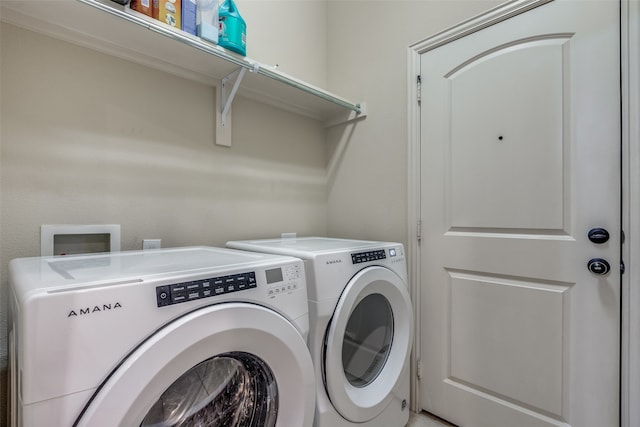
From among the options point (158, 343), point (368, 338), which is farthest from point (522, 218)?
point (158, 343)

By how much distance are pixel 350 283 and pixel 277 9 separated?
1.70m

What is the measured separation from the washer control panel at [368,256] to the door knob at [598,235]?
777 millimetres

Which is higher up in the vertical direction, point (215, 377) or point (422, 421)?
point (215, 377)

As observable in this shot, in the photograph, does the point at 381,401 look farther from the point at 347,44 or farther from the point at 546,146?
the point at 347,44

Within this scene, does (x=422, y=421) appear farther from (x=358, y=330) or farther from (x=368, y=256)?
(x=368, y=256)

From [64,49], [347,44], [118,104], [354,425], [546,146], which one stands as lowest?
[354,425]

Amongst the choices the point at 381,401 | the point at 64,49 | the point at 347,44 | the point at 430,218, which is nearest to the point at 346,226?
the point at 430,218

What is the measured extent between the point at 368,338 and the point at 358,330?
66mm

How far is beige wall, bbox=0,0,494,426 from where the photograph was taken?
114cm

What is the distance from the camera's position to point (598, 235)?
1.19 meters

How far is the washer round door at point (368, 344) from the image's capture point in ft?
3.67

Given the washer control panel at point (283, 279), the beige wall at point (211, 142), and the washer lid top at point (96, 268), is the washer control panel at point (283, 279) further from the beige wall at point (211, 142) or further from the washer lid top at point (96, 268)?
the beige wall at point (211, 142)

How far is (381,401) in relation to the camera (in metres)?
1.30

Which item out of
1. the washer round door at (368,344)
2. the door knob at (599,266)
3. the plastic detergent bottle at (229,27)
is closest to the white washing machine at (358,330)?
the washer round door at (368,344)
